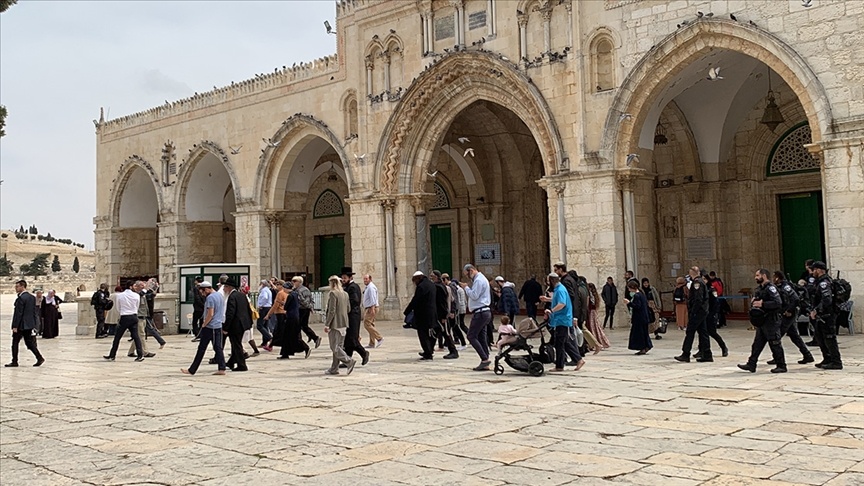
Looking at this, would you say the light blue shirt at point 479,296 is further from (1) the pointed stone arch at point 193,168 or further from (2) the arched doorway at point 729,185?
(1) the pointed stone arch at point 193,168

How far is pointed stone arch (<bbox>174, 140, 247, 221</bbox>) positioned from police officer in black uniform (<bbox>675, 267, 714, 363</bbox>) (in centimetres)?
1433

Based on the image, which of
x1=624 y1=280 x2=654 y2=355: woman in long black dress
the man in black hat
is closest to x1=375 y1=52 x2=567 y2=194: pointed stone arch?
x1=624 y1=280 x2=654 y2=355: woman in long black dress

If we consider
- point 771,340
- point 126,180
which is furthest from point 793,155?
point 126,180

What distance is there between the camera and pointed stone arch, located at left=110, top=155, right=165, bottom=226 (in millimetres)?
24345

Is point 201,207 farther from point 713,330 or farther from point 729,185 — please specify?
point 713,330

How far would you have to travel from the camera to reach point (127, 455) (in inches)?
225

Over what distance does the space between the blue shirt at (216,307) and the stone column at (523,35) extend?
8.19m

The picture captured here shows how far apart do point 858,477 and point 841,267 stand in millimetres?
8427

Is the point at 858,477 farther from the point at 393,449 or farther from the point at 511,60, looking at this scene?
the point at 511,60

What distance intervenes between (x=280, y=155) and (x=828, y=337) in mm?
14968

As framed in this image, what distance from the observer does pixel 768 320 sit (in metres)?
8.52

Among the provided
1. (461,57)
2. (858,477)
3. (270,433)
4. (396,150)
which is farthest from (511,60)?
(858,477)

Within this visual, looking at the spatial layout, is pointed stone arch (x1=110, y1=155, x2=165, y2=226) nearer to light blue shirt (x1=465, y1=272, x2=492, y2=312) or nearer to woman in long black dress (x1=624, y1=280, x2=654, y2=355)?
light blue shirt (x1=465, y1=272, x2=492, y2=312)

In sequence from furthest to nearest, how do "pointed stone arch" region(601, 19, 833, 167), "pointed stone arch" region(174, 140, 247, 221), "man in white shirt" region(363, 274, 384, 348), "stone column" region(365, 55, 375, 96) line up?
"pointed stone arch" region(174, 140, 247, 221), "stone column" region(365, 55, 375, 96), "man in white shirt" region(363, 274, 384, 348), "pointed stone arch" region(601, 19, 833, 167)
